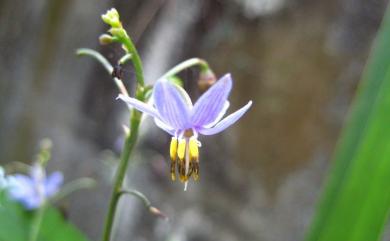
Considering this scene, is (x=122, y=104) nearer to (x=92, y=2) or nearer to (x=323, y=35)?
(x=92, y=2)

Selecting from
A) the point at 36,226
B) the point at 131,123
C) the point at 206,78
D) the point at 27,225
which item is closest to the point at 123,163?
the point at 131,123

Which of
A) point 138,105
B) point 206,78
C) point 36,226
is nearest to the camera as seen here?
point 138,105

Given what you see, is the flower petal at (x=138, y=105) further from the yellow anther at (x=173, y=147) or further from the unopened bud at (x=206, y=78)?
the unopened bud at (x=206, y=78)

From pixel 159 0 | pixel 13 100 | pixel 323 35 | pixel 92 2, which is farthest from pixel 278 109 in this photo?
pixel 13 100

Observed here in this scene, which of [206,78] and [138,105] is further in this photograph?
[206,78]

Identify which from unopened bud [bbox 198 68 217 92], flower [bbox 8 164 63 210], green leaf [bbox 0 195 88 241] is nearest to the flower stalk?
unopened bud [bbox 198 68 217 92]

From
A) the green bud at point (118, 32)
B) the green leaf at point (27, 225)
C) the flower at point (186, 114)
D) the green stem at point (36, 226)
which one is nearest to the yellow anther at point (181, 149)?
the flower at point (186, 114)

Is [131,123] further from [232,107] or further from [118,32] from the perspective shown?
[232,107]
